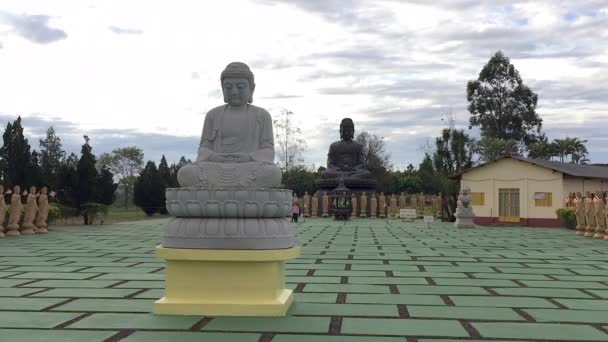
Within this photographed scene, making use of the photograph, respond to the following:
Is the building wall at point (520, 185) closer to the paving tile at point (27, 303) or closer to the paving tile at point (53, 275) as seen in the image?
the paving tile at point (53, 275)

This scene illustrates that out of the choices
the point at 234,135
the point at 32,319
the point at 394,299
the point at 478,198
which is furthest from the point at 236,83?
the point at 478,198

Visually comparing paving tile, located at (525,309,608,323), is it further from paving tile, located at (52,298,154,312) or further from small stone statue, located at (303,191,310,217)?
small stone statue, located at (303,191,310,217)

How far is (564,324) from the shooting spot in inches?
186

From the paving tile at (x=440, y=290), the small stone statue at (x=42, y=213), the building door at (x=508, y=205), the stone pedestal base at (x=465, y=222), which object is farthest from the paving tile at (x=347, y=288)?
the building door at (x=508, y=205)

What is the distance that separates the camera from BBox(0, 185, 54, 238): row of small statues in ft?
51.4

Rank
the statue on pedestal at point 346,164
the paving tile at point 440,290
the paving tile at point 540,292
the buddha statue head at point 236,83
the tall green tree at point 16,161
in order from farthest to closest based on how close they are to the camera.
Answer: the statue on pedestal at point 346,164 → the tall green tree at point 16,161 → the paving tile at point 440,290 → the paving tile at point 540,292 → the buddha statue head at point 236,83

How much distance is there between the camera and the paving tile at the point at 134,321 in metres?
4.59

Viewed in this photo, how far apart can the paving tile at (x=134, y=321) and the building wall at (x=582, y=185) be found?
20.0m

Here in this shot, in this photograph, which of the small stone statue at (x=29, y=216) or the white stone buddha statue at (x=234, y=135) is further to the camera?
the small stone statue at (x=29, y=216)

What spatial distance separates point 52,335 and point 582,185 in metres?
22.0

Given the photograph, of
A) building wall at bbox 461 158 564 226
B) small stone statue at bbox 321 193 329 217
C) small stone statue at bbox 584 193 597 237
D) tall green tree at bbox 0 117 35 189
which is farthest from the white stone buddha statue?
small stone statue at bbox 321 193 329 217

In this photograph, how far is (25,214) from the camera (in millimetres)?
16375

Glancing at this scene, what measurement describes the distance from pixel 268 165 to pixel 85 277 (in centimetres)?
341

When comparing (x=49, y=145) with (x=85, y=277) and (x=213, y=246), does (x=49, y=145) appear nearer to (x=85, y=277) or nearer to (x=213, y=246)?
(x=85, y=277)
